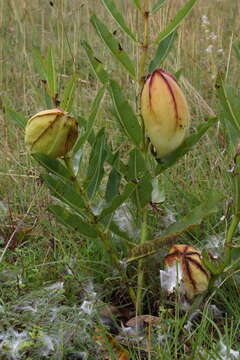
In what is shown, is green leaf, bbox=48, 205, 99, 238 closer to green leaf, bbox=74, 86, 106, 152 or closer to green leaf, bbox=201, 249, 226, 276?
green leaf, bbox=74, 86, 106, 152

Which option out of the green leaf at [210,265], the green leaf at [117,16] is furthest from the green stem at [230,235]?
the green leaf at [117,16]

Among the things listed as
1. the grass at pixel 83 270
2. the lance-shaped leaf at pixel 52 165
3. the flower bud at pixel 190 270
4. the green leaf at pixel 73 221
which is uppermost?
the lance-shaped leaf at pixel 52 165

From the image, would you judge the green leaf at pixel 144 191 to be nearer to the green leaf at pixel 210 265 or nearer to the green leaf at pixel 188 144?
the green leaf at pixel 188 144

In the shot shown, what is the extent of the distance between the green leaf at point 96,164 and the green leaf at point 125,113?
57 millimetres

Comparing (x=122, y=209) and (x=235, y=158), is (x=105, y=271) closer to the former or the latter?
(x=122, y=209)

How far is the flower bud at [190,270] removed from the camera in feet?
4.55

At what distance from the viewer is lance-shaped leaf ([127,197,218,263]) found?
1.27 m

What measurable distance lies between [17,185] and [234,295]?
1.04 m

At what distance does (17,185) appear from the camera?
2238mm

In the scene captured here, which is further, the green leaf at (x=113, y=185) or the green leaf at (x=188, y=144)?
the green leaf at (x=113, y=185)

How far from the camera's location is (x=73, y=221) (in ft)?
4.31

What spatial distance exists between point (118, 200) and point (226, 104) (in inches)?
12.7

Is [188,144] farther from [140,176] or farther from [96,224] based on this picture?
[96,224]

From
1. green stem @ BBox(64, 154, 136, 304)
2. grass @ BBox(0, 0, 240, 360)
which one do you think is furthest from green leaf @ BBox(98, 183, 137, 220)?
grass @ BBox(0, 0, 240, 360)
